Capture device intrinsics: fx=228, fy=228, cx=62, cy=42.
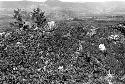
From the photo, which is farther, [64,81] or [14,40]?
[14,40]

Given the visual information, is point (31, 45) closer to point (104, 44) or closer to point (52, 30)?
point (52, 30)

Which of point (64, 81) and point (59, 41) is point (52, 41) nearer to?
point (59, 41)

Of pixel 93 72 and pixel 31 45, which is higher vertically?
pixel 31 45

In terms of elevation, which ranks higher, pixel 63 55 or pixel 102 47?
pixel 102 47

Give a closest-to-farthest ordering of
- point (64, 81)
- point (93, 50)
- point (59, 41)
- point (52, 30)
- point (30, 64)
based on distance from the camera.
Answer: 1. point (64, 81)
2. point (30, 64)
3. point (93, 50)
4. point (59, 41)
5. point (52, 30)

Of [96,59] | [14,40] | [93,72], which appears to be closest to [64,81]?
[93,72]

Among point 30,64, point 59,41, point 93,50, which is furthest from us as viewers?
point 59,41

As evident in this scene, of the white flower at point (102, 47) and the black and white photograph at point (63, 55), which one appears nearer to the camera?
the black and white photograph at point (63, 55)

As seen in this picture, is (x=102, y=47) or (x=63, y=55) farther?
(x=102, y=47)

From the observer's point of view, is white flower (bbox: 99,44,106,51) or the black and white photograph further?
white flower (bbox: 99,44,106,51)

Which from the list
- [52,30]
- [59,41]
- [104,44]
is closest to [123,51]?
[104,44]
